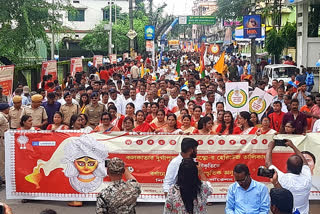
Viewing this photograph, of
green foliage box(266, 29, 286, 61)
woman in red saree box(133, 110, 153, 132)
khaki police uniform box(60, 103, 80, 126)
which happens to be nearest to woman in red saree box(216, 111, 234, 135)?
woman in red saree box(133, 110, 153, 132)

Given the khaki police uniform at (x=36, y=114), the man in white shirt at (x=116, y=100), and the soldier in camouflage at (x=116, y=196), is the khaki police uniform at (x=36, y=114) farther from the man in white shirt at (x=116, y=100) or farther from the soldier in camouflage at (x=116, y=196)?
the soldier in camouflage at (x=116, y=196)

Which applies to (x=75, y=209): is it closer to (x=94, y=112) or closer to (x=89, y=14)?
(x=94, y=112)

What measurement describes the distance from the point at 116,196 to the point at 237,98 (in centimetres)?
632

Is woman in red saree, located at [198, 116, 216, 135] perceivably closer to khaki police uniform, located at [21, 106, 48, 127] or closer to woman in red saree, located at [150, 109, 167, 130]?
woman in red saree, located at [150, 109, 167, 130]

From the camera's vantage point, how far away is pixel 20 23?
21219 mm

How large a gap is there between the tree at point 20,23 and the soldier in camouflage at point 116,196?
1639 centimetres

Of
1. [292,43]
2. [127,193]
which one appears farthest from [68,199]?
[292,43]

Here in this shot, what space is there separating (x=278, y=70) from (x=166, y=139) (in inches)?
666

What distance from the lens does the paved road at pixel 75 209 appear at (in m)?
8.13

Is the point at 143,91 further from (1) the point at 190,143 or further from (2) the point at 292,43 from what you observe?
(2) the point at 292,43

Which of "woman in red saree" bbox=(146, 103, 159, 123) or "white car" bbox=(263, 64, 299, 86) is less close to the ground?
"white car" bbox=(263, 64, 299, 86)

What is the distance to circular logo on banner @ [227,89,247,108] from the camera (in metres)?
10.8

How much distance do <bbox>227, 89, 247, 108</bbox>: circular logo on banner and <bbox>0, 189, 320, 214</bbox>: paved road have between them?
2.87 metres

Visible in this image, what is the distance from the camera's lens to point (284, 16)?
51.9 m
